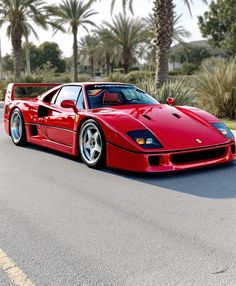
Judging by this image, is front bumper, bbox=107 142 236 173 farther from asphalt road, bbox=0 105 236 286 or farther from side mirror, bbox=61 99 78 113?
side mirror, bbox=61 99 78 113

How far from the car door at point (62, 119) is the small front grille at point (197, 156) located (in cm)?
173

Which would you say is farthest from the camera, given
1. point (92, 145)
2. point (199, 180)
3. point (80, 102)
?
point (80, 102)

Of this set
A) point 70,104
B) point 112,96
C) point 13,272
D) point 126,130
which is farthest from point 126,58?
point 13,272

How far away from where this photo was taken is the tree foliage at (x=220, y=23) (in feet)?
165

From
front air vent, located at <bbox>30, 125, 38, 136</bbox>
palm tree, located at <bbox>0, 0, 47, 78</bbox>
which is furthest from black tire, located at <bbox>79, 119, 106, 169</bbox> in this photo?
palm tree, located at <bbox>0, 0, 47, 78</bbox>

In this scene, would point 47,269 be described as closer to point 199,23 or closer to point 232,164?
point 232,164

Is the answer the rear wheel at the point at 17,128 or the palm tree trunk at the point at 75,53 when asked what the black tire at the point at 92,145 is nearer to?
the rear wheel at the point at 17,128

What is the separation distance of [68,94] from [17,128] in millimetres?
1783

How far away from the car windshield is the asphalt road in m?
1.18

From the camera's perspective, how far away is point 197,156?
5.57 metres

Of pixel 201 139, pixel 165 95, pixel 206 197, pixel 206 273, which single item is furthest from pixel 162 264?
pixel 165 95

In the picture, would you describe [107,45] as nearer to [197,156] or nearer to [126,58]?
[126,58]

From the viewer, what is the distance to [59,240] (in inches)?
137

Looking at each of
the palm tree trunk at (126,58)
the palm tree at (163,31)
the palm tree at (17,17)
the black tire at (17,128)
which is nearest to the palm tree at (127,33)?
the palm tree trunk at (126,58)
